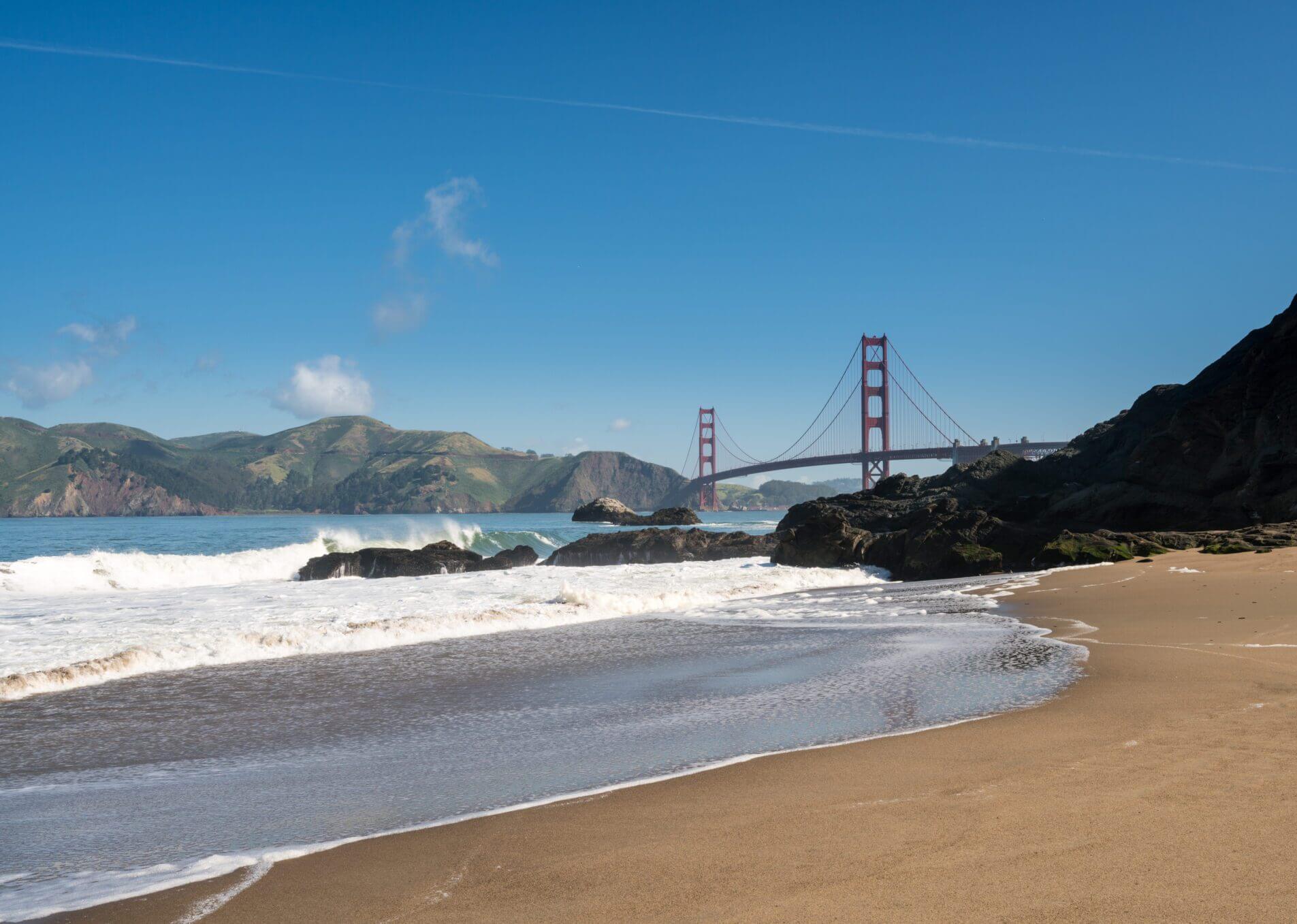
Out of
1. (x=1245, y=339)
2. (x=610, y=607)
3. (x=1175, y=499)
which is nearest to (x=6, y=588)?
(x=610, y=607)

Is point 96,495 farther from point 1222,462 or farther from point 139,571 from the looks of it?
point 1222,462

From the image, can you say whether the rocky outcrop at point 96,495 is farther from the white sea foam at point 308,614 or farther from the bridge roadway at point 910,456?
the white sea foam at point 308,614

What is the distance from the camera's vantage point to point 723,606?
41.4 ft

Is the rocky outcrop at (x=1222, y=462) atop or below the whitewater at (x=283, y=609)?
atop

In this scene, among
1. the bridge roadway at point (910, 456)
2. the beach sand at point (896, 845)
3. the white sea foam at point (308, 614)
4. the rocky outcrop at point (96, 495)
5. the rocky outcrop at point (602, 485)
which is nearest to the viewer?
the beach sand at point (896, 845)

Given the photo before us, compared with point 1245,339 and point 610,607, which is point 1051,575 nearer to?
point 610,607

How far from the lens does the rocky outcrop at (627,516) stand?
6731 cm

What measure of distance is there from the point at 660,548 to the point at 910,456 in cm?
4464

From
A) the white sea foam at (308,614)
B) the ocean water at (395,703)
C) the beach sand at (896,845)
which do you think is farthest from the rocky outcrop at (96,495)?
the beach sand at (896,845)

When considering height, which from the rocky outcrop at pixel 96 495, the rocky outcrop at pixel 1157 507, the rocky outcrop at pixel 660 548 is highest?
the rocky outcrop at pixel 96 495

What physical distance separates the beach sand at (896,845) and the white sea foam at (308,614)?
511cm

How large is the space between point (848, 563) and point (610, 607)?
868cm

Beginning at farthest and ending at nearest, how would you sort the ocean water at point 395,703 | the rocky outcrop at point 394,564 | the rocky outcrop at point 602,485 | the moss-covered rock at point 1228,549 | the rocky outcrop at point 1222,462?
the rocky outcrop at point 602,485 → the rocky outcrop at point 394,564 → the rocky outcrop at point 1222,462 → the moss-covered rock at point 1228,549 → the ocean water at point 395,703

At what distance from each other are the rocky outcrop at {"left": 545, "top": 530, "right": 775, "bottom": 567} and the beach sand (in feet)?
69.9
